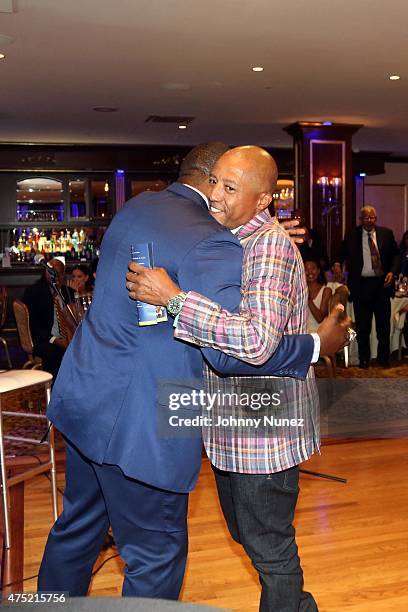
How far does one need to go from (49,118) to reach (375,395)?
5832 mm

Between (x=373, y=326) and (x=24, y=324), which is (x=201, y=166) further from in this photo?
(x=373, y=326)

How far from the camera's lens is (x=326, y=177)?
11.2m

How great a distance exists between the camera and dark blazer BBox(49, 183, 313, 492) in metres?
1.75

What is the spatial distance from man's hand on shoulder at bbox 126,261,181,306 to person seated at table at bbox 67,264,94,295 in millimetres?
3234

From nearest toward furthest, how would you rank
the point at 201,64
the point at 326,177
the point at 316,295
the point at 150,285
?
the point at 150,285
the point at 316,295
the point at 201,64
the point at 326,177

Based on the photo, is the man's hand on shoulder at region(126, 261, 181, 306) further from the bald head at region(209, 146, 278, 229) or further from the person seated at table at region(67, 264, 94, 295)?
the person seated at table at region(67, 264, 94, 295)

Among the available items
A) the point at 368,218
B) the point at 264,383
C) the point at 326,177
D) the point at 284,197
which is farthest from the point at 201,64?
A: the point at 284,197

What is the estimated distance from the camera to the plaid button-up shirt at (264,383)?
1.76 meters

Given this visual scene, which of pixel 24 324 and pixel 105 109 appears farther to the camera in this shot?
pixel 105 109

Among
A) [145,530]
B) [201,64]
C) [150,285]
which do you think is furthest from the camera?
[201,64]

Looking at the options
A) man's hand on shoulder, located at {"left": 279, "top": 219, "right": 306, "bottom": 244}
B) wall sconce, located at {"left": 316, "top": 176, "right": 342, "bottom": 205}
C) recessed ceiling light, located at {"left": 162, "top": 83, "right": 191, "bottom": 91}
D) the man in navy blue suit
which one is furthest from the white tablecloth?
the man in navy blue suit

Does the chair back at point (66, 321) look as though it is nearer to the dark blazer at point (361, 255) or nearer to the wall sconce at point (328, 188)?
the dark blazer at point (361, 255)

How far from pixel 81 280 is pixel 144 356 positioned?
3.86m

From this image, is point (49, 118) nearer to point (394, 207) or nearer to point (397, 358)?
point (397, 358)
